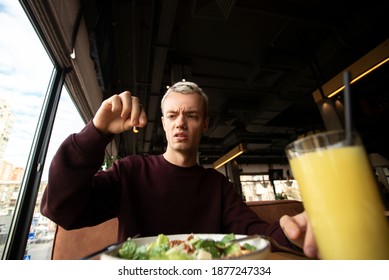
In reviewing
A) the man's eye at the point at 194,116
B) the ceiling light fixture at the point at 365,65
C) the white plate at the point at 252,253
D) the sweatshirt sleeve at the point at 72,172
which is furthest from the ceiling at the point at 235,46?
the white plate at the point at 252,253

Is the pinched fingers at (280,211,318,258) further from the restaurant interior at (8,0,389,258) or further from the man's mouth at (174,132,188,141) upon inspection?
the restaurant interior at (8,0,389,258)

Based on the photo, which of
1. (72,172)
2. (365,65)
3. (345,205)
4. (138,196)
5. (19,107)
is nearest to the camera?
(345,205)

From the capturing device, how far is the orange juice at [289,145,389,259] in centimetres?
35

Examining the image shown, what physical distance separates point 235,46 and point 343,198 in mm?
3712

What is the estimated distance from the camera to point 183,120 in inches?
49.4

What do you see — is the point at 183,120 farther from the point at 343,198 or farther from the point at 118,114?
the point at 343,198

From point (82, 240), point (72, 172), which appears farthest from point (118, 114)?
point (82, 240)

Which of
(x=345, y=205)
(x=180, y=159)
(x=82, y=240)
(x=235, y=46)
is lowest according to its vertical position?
(x=82, y=240)

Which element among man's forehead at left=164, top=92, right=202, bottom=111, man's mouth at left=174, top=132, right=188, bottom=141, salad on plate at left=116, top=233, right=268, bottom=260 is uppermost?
man's forehead at left=164, top=92, right=202, bottom=111

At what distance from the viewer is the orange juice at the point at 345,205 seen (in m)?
0.35

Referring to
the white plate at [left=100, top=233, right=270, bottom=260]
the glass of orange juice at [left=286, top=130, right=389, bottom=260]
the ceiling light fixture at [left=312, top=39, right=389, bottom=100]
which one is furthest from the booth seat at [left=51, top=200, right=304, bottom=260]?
the ceiling light fixture at [left=312, top=39, right=389, bottom=100]

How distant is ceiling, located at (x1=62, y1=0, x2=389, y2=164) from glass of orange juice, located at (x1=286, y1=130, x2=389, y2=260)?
2.36 metres

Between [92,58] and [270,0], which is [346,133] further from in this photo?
[92,58]

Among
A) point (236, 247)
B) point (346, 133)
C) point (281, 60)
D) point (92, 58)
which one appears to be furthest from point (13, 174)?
point (281, 60)
